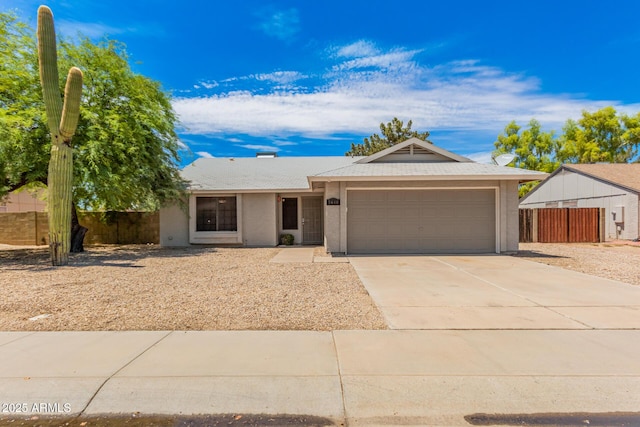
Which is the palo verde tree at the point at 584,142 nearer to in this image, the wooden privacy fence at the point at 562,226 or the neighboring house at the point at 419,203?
the wooden privacy fence at the point at 562,226

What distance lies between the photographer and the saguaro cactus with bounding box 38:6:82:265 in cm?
1080

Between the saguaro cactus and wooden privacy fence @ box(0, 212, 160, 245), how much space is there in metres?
7.19

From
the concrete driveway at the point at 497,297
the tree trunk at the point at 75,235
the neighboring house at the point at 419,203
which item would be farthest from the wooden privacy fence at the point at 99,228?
the concrete driveway at the point at 497,297

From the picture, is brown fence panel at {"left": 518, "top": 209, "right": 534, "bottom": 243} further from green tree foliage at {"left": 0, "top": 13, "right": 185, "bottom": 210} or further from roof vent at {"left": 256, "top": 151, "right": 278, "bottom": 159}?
green tree foliage at {"left": 0, "top": 13, "right": 185, "bottom": 210}

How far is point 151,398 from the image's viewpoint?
11.3ft

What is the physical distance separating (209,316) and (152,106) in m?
11.8

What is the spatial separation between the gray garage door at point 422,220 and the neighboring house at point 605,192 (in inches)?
525

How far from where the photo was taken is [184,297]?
7.08 meters

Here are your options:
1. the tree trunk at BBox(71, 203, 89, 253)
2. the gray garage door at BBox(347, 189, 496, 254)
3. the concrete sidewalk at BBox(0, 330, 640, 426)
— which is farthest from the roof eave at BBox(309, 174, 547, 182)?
the tree trunk at BBox(71, 203, 89, 253)

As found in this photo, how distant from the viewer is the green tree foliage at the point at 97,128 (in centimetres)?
1272

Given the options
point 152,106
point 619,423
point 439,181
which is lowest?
point 619,423

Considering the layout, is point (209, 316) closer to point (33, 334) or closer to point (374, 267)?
point (33, 334)

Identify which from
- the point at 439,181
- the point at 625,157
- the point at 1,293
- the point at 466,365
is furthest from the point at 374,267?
the point at 625,157

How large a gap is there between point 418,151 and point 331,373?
13118mm
